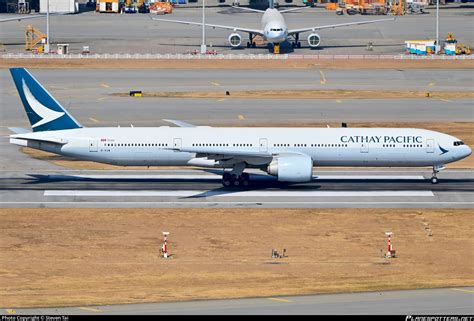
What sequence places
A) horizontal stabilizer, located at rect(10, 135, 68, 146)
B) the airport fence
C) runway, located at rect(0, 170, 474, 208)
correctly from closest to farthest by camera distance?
runway, located at rect(0, 170, 474, 208)
horizontal stabilizer, located at rect(10, 135, 68, 146)
the airport fence

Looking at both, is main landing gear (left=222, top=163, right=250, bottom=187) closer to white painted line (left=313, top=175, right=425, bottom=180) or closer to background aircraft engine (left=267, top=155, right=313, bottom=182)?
background aircraft engine (left=267, top=155, right=313, bottom=182)

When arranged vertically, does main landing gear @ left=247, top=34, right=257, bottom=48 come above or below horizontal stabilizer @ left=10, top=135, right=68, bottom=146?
above

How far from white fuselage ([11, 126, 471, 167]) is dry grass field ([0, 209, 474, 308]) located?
711 cm

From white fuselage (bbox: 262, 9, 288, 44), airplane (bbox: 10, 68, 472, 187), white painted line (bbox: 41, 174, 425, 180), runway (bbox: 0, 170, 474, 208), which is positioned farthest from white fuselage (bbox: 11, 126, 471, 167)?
white fuselage (bbox: 262, 9, 288, 44)

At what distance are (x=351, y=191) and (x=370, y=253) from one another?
53.6 ft

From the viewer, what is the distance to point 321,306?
4756cm

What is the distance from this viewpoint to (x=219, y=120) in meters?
104

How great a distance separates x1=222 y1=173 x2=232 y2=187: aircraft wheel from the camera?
75750 mm

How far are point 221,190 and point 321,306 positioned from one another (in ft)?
92.4

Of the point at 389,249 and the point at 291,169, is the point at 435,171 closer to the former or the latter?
the point at 291,169

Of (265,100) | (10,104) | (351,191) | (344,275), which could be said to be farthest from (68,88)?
(344,275)

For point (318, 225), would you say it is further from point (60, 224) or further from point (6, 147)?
point (6, 147)

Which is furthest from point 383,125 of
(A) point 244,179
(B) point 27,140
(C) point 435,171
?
(B) point 27,140

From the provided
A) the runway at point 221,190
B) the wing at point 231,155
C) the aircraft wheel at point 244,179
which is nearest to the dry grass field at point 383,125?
the runway at point 221,190
